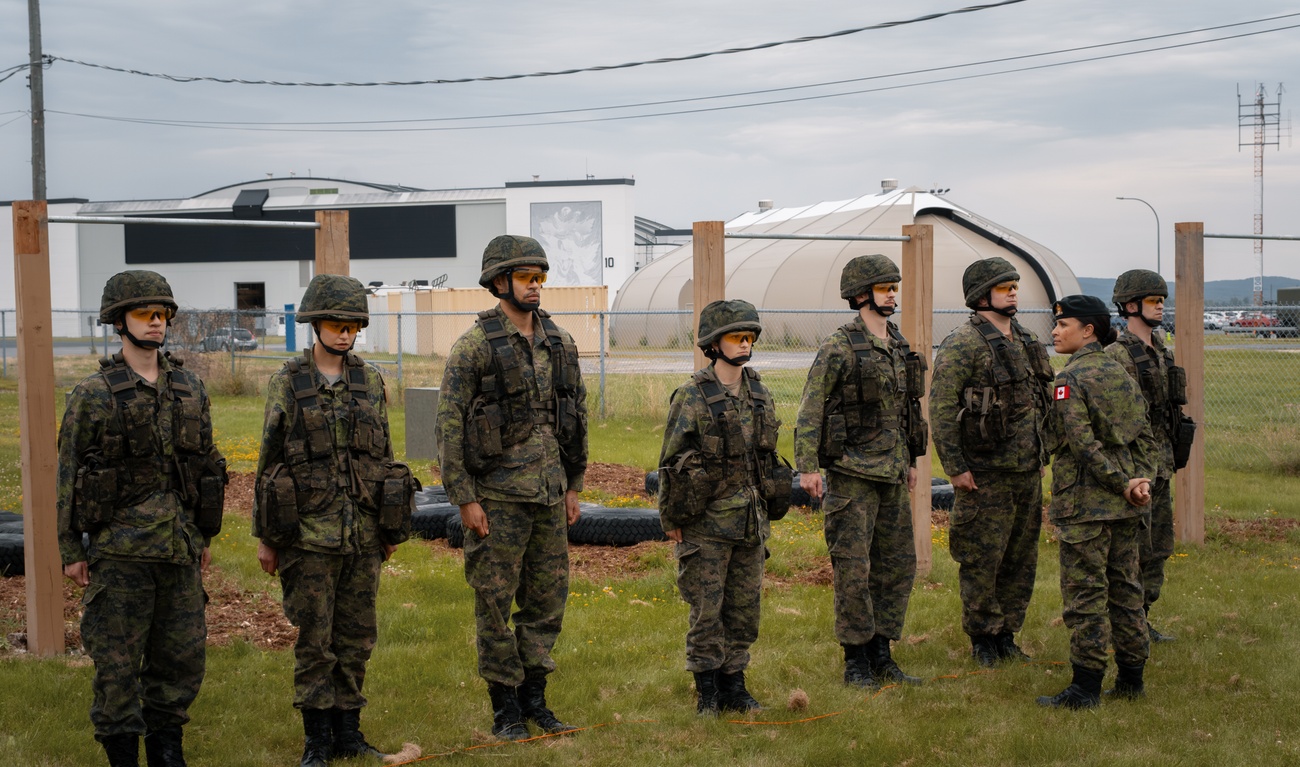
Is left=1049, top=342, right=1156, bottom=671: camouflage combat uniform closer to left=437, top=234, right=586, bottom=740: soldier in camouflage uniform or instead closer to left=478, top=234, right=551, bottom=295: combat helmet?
left=437, top=234, right=586, bottom=740: soldier in camouflage uniform

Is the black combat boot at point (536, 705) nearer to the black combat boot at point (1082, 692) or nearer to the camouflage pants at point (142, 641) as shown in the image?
the camouflage pants at point (142, 641)

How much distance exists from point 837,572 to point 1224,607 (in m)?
3.23

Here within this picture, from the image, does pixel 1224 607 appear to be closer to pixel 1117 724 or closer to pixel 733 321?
pixel 1117 724

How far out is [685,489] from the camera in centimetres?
566

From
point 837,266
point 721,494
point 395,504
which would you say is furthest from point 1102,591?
point 837,266

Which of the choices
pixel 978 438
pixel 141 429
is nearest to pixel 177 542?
pixel 141 429

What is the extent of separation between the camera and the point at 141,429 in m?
4.90

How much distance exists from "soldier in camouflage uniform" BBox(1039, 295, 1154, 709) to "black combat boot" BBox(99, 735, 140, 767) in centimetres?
429

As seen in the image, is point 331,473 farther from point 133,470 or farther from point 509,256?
point 509,256

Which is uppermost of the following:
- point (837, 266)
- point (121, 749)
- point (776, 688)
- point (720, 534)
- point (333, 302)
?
point (837, 266)

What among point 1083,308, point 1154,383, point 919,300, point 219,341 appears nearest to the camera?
point 1083,308

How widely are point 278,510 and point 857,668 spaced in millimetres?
3263

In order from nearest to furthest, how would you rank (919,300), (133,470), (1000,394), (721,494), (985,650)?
1. (133,470)
2. (721,494)
3. (1000,394)
4. (985,650)
5. (919,300)

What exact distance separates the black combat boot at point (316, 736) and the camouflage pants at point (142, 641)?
19.7 inches
